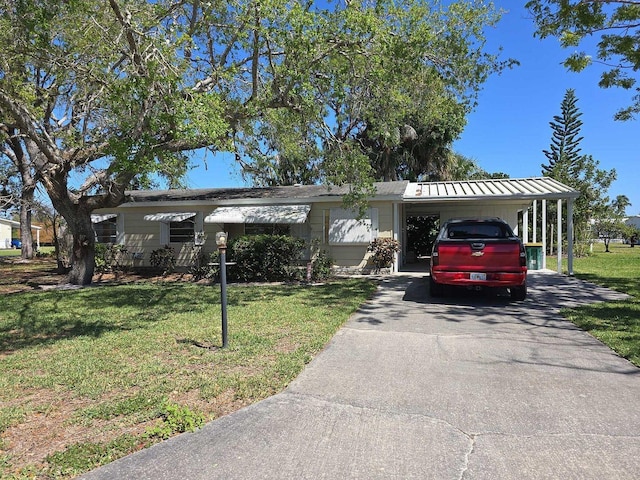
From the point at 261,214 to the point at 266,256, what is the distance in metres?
1.82

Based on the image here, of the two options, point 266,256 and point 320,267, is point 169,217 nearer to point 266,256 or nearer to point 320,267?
point 266,256

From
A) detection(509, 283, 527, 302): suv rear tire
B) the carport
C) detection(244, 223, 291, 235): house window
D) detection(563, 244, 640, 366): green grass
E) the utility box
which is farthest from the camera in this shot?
detection(244, 223, 291, 235): house window

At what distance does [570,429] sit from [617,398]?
3.01 ft

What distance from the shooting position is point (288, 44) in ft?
25.6

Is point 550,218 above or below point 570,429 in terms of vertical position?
above

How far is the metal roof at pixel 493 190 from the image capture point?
1231cm

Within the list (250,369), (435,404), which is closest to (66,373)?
(250,369)

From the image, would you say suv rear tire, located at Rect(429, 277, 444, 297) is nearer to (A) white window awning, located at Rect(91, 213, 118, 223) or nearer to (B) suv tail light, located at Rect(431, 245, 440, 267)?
(B) suv tail light, located at Rect(431, 245, 440, 267)

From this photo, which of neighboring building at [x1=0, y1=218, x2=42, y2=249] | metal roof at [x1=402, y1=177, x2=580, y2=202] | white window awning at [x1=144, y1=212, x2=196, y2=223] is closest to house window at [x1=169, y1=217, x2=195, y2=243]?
white window awning at [x1=144, y1=212, x2=196, y2=223]

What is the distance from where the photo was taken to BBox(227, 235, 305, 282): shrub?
1269 cm

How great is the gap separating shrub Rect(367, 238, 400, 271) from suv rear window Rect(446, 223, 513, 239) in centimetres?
428

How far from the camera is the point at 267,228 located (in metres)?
14.9

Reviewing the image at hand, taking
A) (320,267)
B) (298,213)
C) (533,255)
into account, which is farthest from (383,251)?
(533,255)

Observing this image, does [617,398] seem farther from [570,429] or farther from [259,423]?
[259,423]
